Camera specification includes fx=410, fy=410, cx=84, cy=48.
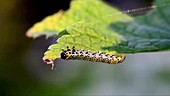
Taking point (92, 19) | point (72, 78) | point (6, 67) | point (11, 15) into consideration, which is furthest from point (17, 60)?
point (92, 19)

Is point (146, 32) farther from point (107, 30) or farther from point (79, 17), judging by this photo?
point (79, 17)

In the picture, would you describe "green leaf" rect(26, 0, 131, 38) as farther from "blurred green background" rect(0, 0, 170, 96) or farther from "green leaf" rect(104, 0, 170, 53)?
"blurred green background" rect(0, 0, 170, 96)

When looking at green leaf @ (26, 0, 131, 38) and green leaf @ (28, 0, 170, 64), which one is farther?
green leaf @ (26, 0, 131, 38)

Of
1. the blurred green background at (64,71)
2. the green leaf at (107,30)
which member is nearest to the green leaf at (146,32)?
the green leaf at (107,30)

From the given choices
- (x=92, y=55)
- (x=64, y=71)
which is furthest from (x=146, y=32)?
(x=64, y=71)

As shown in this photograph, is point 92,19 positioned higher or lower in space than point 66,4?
lower

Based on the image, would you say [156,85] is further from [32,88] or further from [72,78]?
[32,88]

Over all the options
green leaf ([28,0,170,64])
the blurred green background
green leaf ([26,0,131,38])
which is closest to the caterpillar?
green leaf ([28,0,170,64])

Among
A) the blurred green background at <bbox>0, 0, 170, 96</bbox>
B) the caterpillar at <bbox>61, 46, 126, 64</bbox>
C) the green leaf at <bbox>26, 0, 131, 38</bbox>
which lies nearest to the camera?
the caterpillar at <bbox>61, 46, 126, 64</bbox>

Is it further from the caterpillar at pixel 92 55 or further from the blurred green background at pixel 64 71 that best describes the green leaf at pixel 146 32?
the blurred green background at pixel 64 71
